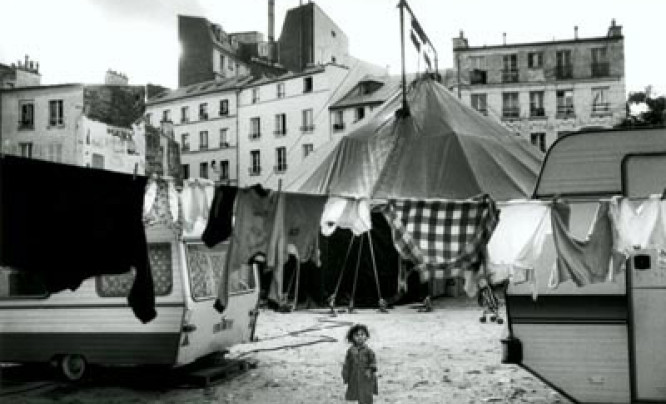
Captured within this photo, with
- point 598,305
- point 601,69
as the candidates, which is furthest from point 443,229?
point 601,69

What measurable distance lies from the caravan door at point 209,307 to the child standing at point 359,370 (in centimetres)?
217

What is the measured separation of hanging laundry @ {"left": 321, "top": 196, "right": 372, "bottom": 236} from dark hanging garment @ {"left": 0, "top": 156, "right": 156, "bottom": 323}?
2.07 m

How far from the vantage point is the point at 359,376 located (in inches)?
291

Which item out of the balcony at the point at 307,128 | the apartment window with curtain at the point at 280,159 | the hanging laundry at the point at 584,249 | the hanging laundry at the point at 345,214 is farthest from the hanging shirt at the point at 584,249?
the apartment window with curtain at the point at 280,159

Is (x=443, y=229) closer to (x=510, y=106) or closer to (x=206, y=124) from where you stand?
(x=510, y=106)

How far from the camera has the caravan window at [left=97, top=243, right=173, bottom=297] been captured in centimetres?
944

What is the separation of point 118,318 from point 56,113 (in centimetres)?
3197

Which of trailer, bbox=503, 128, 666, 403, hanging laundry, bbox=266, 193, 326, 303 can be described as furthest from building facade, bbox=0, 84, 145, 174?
trailer, bbox=503, 128, 666, 403

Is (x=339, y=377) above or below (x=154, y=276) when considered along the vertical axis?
below

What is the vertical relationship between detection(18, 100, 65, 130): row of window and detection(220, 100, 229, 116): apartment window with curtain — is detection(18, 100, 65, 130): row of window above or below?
below

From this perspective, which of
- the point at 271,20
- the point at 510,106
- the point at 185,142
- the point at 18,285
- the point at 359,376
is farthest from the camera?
the point at 271,20

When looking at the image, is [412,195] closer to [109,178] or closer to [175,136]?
[109,178]

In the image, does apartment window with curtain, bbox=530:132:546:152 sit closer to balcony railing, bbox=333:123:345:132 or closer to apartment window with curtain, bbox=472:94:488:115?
apartment window with curtain, bbox=472:94:488:115

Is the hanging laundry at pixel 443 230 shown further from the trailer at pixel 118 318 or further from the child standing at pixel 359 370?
the trailer at pixel 118 318
